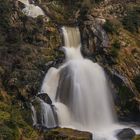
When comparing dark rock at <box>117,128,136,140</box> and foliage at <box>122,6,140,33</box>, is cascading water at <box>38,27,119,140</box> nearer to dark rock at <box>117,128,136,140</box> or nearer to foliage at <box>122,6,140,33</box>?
dark rock at <box>117,128,136,140</box>

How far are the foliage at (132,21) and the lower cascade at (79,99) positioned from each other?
9.74 m

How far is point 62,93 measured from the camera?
1718 inches

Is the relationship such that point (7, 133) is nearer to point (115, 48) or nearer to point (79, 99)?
point (79, 99)

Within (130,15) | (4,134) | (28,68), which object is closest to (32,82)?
(28,68)

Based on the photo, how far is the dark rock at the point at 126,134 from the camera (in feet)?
127

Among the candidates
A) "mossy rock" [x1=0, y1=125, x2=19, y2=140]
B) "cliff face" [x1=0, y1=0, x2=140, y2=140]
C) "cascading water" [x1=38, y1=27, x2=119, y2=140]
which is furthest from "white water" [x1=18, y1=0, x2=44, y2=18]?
"mossy rock" [x1=0, y1=125, x2=19, y2=140]

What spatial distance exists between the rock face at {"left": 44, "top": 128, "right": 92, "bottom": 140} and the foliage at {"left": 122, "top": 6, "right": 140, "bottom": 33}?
20271 mm

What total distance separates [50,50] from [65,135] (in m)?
13.4

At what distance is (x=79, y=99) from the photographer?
43.0 m

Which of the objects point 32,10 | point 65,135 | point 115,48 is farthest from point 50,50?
point 65,135

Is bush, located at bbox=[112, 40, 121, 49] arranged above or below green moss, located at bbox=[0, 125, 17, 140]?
above

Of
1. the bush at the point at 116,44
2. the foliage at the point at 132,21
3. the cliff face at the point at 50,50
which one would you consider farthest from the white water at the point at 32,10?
the foliage at the point at 132,21

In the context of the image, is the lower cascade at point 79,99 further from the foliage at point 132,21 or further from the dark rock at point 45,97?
the foliage at point 132,21

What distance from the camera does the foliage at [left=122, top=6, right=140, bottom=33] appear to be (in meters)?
54.8
